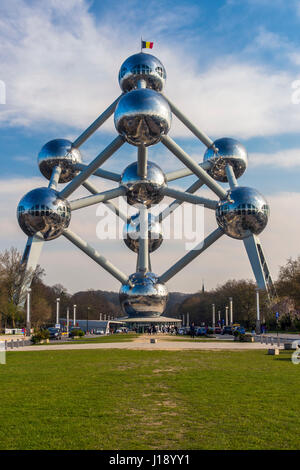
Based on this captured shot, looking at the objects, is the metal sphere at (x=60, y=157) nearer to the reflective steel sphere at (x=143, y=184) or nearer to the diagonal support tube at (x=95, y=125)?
the diagonal support tube at (x=95, y=125)

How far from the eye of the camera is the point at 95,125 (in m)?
29.4

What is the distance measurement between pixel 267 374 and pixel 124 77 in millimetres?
21449

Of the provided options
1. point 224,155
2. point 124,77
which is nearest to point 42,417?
point 124,77

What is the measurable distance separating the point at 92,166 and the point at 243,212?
27.7ft

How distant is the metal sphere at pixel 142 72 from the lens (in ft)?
88.7

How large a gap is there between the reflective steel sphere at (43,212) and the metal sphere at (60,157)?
4.04m

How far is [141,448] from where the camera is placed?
4.59 metres

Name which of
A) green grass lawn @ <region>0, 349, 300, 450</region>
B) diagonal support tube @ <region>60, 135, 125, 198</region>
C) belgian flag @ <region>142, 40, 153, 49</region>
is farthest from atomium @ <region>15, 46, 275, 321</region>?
green grass lawn @ <region>0, 349, 300, 450</region>

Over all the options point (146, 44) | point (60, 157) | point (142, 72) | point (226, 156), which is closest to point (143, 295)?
point (60, 157)

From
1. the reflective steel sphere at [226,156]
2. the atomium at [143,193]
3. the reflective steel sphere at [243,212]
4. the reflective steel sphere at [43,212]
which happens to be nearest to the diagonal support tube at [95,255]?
the atomium at [143,193]

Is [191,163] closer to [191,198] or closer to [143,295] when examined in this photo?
[191,198]

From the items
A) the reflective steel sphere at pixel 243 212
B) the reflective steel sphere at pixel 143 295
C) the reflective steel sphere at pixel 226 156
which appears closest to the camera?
the reflective steel sphere at pixel 243 212

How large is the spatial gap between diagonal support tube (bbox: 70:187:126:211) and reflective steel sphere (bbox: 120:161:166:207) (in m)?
0.55
